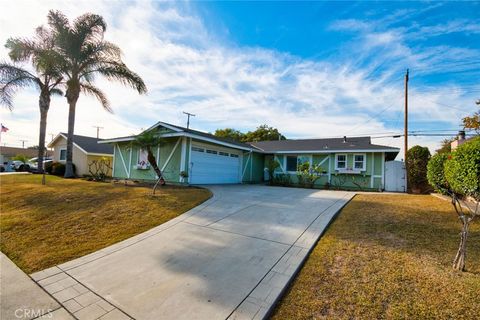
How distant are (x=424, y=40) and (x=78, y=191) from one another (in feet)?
→ 48.0

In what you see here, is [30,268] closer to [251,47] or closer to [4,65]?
[251,47]

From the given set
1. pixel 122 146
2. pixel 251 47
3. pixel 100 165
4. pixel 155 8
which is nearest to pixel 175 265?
pixel 155 8

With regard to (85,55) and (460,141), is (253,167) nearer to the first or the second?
(460,141)

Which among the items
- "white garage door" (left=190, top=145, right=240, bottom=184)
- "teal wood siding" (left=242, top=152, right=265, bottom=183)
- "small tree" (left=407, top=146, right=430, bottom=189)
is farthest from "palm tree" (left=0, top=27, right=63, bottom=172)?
"small tree" (left=407, top=146, right=430, bottom=189)

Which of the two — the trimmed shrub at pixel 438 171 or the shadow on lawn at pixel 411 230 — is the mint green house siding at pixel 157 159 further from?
the trimmed shrub at pixel 438 171

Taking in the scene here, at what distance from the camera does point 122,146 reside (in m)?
15.5

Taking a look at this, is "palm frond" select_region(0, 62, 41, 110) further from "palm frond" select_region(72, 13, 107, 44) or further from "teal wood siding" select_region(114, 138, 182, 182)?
"teal wood siding" select_region(114, 138, 182, 182)

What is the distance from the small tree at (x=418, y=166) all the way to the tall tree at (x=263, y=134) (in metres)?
21.4

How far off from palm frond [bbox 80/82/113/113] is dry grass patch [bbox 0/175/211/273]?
764cm

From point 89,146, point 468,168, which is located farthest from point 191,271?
point 89,146

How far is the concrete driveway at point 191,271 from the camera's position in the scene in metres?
2.74

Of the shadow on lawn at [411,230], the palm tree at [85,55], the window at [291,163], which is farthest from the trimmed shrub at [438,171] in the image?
the palm tree at [85,55]

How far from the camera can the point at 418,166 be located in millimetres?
12750

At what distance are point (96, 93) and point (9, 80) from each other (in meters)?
4.79
